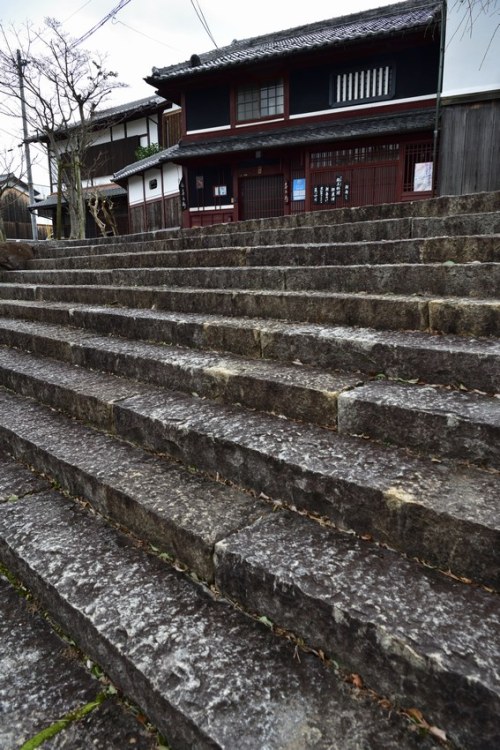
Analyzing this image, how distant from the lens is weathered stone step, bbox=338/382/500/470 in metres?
1.60

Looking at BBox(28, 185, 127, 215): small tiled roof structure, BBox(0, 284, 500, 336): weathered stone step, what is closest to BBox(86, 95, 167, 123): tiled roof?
BBox(28, 185, 127, 215): small tiled roof structure

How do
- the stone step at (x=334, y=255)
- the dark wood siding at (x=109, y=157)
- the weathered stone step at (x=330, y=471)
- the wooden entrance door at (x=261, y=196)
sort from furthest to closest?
the dark wood siding at (x=109, y=157) < the wooden entrance door at (x=261, y=196) < the stone step at (x=334, y=255) < the weathered stone step at (x=330, y=471)

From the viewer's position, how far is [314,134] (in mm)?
12688

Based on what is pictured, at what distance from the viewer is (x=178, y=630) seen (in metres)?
1.41

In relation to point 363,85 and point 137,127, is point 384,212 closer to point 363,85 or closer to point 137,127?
point 363,85

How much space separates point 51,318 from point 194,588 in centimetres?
371

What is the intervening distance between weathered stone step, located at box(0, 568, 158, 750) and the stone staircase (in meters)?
0.04

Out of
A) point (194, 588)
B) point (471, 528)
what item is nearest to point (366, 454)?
point (471, 528)

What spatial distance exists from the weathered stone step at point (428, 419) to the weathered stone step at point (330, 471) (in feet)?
0.21

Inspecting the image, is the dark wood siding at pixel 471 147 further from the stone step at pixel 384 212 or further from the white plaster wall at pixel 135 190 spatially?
the white plaster wall at pixel 135 190

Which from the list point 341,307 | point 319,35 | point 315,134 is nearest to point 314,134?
point 315,134

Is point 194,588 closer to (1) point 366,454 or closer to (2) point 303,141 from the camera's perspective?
(1) point 366,454

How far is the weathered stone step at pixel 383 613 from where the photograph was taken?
1.04m

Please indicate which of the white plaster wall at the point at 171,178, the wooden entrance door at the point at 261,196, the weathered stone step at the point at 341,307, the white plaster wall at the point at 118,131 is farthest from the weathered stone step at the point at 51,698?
the white plaster wall at the point at 118,131
